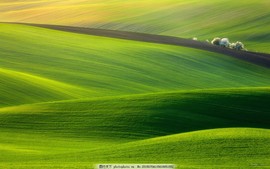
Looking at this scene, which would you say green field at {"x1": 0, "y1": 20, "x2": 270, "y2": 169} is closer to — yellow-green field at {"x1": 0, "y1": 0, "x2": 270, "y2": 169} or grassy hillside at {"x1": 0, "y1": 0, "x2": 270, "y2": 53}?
yellow-green field at {"x1": 0, "y1": 0, "x2": 270, "y2": 169}

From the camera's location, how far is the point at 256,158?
37.1 feet

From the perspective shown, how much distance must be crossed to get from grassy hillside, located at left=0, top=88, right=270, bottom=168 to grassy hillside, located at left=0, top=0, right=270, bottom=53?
28837mm

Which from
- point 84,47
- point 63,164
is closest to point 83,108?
point 63,164

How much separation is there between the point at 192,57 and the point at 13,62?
1034cm

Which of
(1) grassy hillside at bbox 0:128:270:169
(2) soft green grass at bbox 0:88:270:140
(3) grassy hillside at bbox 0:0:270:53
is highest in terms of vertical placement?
(3) grassy hillside at bbox 0:0:270:53

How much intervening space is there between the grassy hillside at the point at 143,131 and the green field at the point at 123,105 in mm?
23

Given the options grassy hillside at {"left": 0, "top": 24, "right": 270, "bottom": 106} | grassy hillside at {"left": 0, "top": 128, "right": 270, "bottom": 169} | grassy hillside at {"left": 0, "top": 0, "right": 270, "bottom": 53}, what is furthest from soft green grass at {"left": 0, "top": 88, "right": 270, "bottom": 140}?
grassy hillside at {"left": 0, "top": 0, "right": 270, "bottom": 53}

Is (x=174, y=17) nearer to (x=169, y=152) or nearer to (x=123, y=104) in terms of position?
(x=123, y=104)

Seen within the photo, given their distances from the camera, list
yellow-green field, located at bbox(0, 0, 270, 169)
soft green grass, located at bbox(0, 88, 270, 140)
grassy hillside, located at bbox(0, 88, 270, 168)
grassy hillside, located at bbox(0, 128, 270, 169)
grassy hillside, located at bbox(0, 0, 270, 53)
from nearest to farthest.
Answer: grassy hillside, located at bbox(0, 128, 270, 169) < grassy hillside, located at bbox(0, 88, 270, 168) < yellow-green field, located at bbox(0, 0, 270, 169) < soft green grass, located at bbox(0, 88, 270, 140) < grassy hillside, located at bbox(0, 0, 270, 53)

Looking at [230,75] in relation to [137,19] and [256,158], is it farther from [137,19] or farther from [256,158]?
[137,19]

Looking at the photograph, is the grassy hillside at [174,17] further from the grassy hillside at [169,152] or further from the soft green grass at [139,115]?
the grassy hillside at [169,152]

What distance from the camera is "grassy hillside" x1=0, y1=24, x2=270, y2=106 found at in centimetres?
2054

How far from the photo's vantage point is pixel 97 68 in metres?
25.6

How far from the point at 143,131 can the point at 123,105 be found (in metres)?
2.18
